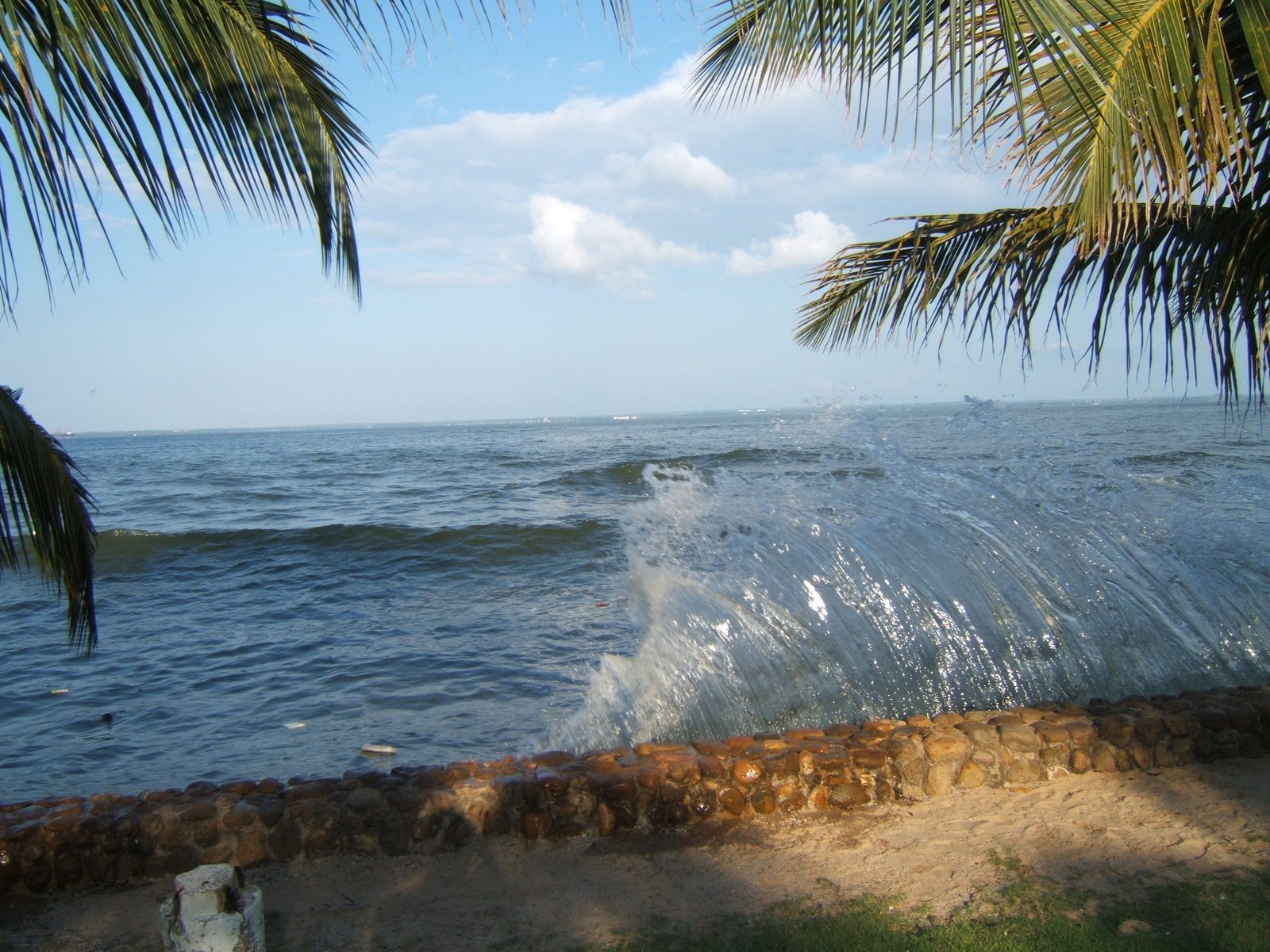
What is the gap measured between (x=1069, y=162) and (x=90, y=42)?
3.45 m

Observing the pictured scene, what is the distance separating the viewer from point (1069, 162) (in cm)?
368

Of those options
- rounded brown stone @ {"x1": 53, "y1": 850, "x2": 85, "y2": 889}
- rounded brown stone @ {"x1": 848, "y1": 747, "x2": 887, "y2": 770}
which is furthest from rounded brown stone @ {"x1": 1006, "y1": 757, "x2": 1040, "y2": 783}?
rounded brown stone @ {"x1": 53, "y1": 850, "x2": 85, "y2": 889}

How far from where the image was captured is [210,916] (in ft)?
9.74

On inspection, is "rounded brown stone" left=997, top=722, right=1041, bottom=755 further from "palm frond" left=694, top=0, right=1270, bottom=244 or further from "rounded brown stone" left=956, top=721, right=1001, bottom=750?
"palm frond" left=694, top=0, right=1270, bottom=244

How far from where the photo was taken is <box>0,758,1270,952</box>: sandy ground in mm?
3467

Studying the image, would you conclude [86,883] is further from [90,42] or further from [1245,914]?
[1245,914]

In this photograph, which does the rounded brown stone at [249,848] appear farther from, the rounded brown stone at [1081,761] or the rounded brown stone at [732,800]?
the rounded brown stone at [1081,761]

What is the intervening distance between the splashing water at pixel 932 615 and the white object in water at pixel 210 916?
310 cm

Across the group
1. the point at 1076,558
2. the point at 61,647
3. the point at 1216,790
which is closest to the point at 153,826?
the point at 1216,790

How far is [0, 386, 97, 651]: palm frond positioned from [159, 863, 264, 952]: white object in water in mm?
1468

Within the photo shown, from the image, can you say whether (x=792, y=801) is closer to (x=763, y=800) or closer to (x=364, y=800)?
(x=763, y=800)

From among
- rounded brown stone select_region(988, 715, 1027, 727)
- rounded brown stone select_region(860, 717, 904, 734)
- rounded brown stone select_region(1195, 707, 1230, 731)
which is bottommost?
rounded brown stone select_region(860, 717, 904, 734)

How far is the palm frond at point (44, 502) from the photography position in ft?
11.7

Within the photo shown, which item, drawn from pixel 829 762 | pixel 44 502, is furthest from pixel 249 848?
pixel 829 762
